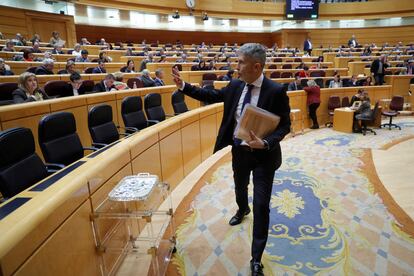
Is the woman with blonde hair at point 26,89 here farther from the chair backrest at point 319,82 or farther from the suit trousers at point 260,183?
the chair backrest at point 319,82

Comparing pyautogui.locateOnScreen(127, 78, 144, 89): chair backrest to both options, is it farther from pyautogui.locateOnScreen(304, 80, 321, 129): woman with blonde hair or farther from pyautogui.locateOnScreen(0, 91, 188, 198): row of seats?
pyautogui.locateOnScreen(304, 80, 321, 129): woman with blonde hair

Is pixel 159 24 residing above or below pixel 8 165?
above

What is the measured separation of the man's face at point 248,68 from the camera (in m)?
1.56

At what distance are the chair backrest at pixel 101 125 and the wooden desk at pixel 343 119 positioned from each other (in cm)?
456

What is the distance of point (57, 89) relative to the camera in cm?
344

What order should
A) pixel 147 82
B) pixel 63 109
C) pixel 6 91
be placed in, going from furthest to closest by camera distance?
pixel 147 82
pixel 6 91
pixel 63 109

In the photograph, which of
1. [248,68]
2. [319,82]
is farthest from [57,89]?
[319,82]

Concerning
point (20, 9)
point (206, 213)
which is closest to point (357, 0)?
Result: point (20, 9)

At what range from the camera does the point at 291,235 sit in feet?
6.63

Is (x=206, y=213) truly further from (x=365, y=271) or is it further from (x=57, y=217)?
(x=57, y=217)

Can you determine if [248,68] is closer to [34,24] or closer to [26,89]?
[26,89]

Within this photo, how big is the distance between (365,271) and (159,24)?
14.1m

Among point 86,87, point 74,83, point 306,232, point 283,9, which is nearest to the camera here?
point 306,232

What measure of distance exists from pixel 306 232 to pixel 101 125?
1.81 meters
